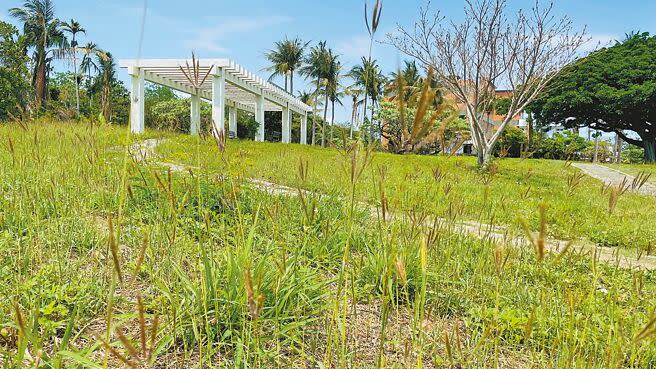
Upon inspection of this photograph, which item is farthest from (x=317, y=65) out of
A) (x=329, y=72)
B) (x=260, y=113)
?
(x=260, y=113)

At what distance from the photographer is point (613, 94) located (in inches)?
891

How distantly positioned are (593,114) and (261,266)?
3006 cm

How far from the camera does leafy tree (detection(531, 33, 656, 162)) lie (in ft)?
72.9

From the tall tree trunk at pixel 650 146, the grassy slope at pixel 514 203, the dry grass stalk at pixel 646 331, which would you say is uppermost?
the tall tree trunk at pixel 650 146

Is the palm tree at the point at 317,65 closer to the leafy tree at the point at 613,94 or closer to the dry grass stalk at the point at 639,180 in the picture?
the leafy tree at the point at 613,94

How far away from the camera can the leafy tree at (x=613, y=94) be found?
22.2 metres

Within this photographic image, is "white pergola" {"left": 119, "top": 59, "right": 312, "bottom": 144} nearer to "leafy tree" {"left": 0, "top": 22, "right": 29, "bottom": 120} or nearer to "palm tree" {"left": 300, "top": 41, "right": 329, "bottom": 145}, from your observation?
"leafy tree" {"left": 0, "top": 22, "right": 29, "bottom": 120}

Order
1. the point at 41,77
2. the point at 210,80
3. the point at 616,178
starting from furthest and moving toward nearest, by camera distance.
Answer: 1. the point at 41,77
2. the point at 210,80
3. the point at 616,178

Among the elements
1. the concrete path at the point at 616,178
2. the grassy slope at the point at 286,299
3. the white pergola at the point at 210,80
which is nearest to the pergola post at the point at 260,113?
the white pergola at the point at 210,80

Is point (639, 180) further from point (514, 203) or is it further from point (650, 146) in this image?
point (650, 146)

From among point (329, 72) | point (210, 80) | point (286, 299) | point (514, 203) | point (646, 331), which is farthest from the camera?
point (329, 72)

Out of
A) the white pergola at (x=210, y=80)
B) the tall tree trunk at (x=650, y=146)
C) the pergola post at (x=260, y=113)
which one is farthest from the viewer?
the tall tree trunk at (x=650, y=146)

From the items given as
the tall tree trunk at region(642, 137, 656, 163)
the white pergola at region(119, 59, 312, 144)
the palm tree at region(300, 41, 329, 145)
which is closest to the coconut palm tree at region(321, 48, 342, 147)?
the palm tree at region(300, 41, 329, 145)

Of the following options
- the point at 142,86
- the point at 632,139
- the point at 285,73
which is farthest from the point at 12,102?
the point at 632,139
